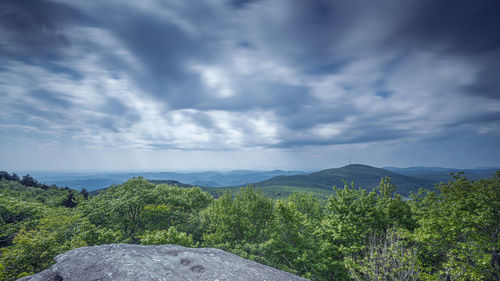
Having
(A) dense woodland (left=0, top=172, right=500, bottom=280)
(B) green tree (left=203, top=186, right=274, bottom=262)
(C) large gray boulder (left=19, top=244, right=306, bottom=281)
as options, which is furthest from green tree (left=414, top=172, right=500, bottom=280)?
(B) green tree (left=203, top=186, right=274, bottom=262)

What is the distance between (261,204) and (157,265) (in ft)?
60.7

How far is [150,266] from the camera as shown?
Answer: 916cm

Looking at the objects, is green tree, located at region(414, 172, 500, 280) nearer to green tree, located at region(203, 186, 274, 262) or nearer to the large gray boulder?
the large gray boulder

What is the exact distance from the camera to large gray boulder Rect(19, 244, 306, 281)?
Result: 8.52m

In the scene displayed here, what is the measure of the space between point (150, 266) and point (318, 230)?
16.8m

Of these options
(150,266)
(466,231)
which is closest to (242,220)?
(150,266)

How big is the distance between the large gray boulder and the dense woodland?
276 inches

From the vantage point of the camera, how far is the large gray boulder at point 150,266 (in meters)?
8.52

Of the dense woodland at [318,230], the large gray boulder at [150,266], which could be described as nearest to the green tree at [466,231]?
the dense woodland at [318,230]

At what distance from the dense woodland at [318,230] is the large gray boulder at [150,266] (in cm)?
702

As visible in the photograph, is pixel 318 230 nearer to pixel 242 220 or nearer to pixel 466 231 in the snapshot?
pixel 242 220

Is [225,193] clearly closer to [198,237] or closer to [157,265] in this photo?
[198,237]

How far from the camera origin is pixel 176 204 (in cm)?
2755

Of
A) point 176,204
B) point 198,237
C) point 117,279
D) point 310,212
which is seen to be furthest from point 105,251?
point 310,212
